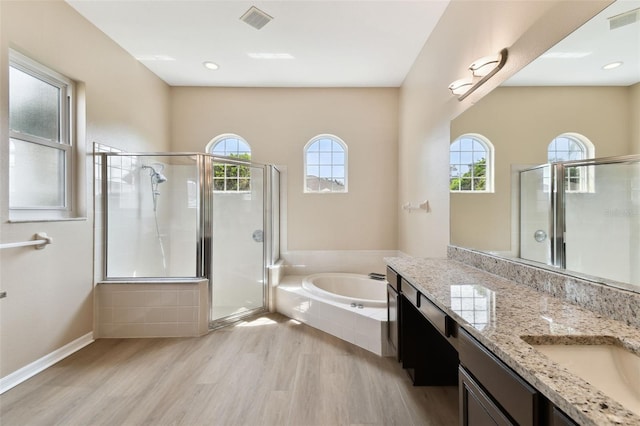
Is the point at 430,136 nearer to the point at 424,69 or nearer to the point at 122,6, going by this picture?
the point at 424,69

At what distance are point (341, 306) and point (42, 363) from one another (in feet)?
7.55

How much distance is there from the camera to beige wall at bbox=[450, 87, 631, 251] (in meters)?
0.98

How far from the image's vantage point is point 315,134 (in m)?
Answer: 3.69

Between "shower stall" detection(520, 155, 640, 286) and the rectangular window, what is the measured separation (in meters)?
3.13

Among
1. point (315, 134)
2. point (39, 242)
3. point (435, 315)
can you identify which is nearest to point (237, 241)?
point (39, 242)

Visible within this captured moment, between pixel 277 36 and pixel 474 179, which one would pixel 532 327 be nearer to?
pixel 474 179

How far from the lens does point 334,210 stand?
146 inches

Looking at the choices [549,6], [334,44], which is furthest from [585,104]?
[334,44]

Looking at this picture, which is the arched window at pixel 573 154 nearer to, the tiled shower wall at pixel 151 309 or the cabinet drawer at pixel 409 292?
the cabinet drawer at pixel 409 292

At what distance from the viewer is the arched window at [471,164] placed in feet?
5.45

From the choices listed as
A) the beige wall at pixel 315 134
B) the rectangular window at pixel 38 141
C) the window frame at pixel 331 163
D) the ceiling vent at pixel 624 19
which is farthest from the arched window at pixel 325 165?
the ceiling vent at pixel 624 19

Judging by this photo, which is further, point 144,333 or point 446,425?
point 144,333

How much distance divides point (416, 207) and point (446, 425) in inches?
72.6

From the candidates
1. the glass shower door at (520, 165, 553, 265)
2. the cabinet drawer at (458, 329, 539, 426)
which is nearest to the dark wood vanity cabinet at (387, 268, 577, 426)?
the cabinet drawer at (458, 329, 539, 426)
